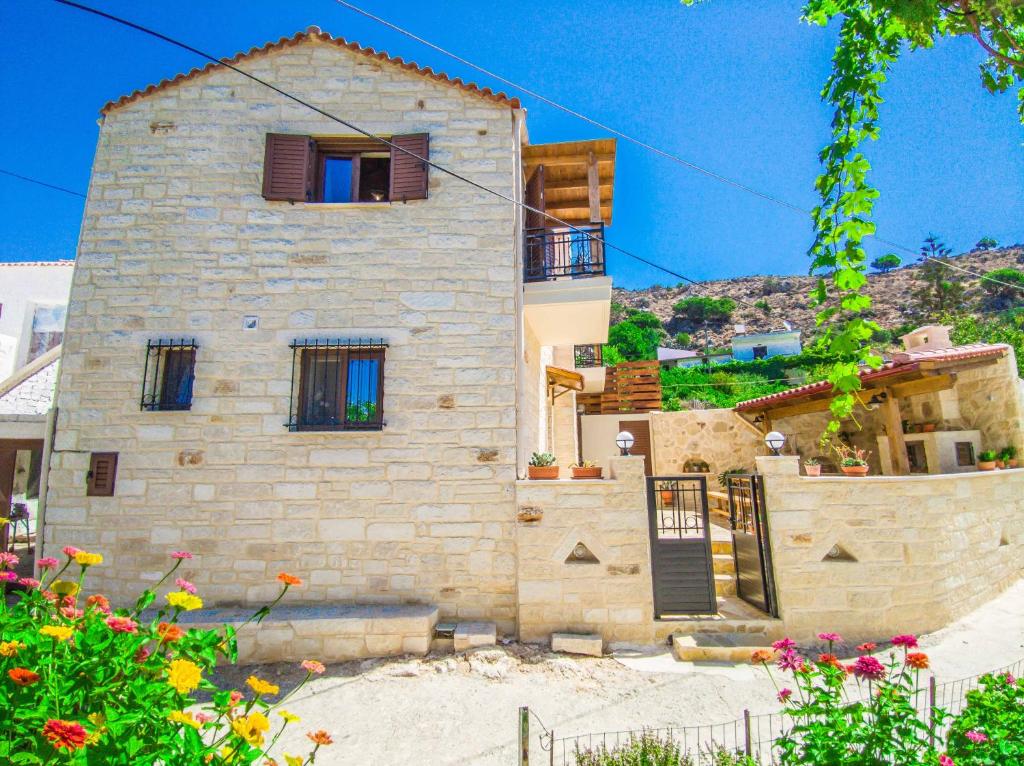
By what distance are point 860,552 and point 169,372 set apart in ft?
30.4

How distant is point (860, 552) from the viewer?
6098mm

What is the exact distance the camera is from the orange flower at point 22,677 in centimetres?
173

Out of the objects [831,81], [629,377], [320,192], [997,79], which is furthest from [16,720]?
[629,377]

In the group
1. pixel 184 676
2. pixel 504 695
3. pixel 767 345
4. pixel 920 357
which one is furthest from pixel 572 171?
pixel 767 345

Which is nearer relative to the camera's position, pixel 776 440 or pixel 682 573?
pixel 682 573

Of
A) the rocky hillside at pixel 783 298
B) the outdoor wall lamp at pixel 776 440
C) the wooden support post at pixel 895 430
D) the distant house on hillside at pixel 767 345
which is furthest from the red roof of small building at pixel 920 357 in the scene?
the rocky hillside at pixel 783 298

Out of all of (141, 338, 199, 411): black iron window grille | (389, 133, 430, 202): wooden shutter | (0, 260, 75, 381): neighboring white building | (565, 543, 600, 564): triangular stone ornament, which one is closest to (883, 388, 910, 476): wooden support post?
(565, 543, 600, 564): triangular stone ornament

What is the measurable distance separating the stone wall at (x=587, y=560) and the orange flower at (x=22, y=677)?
4.73 meters

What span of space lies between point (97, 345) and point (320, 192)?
3.67 m

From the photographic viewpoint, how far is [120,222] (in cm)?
696

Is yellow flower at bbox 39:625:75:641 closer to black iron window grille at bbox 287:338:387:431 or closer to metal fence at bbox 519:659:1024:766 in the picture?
metal fence at bbox 519:659:1024:766

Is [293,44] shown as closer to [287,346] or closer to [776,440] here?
[287,346]

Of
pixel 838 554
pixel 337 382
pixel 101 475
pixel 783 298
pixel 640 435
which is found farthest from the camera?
pixel 783 298

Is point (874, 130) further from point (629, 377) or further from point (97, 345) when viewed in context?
point (629, 377)
